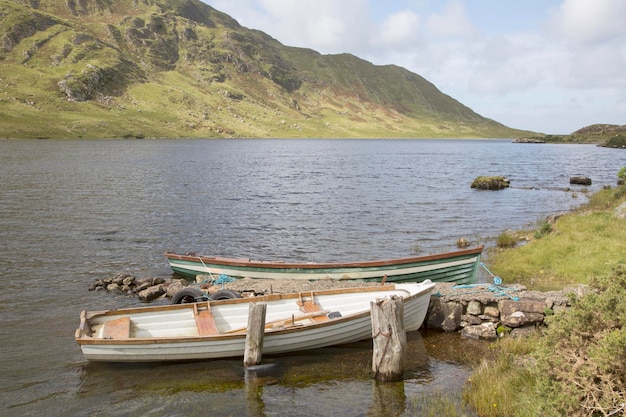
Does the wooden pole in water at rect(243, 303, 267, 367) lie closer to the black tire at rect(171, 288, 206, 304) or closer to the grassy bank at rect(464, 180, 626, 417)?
the black tire at rect(171, 288, 206, 304)

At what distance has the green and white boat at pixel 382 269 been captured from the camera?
19188mm

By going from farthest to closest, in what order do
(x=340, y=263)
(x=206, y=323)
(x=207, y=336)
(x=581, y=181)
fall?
(x=581, y=181) < (x=340, y=263) < (x=206, y=323) < (x=207, y=336)

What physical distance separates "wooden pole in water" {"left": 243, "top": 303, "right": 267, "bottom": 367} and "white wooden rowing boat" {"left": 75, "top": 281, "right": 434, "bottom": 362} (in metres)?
0.29

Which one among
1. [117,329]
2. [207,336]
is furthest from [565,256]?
[117,329]

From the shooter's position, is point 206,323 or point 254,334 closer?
point 254,334

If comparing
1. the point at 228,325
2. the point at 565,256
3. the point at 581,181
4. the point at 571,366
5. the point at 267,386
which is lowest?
the point at 581,181

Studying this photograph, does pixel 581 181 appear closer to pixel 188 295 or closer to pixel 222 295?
pixel 222 295

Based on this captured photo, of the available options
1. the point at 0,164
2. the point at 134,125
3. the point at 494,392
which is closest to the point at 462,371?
the point at 494,392

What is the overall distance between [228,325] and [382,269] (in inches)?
272

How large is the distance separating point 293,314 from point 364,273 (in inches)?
200

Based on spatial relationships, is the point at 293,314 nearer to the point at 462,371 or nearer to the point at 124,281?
the point at 462,371

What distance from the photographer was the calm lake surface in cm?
1212

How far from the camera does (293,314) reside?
50.0 ft

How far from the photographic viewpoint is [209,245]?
30938 millimetres
